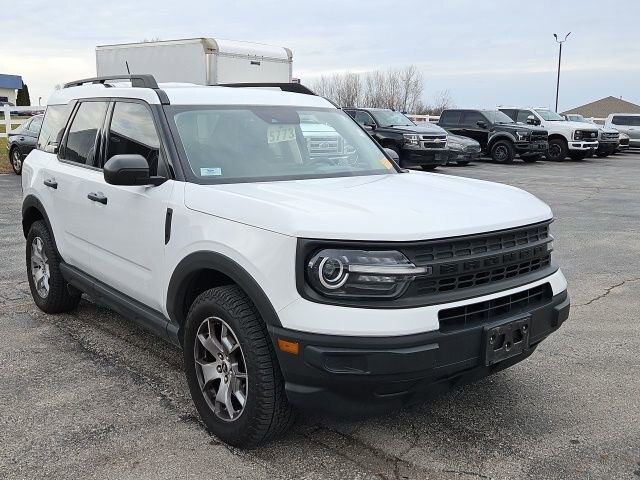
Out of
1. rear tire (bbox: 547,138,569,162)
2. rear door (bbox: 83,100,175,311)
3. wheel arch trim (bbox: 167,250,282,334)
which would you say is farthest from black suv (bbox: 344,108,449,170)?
wheel arch trim (bbox: 167,250,282,334)

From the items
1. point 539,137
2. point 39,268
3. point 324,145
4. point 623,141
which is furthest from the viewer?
point 623,141

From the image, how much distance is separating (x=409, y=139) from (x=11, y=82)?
78.8m

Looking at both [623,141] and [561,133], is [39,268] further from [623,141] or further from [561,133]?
[623,141]

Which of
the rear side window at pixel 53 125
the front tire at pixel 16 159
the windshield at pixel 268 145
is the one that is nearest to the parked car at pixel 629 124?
the front tire at pixel 16 159

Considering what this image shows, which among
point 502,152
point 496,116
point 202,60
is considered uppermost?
point 202,60

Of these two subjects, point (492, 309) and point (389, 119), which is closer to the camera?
point (492, 309)

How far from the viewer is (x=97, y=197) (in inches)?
168

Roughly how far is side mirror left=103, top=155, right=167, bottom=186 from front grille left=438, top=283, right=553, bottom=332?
176 centimetres

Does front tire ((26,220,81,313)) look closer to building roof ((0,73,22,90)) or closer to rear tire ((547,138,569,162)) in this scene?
rear tire ((547,138,569,162))

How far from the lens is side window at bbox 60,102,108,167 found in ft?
15.1

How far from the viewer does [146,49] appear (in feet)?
51.1


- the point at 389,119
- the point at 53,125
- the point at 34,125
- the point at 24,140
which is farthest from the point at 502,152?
the point at 53,125

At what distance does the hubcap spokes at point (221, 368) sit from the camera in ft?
10.5

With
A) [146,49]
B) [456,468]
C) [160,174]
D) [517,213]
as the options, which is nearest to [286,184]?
[160,174]
